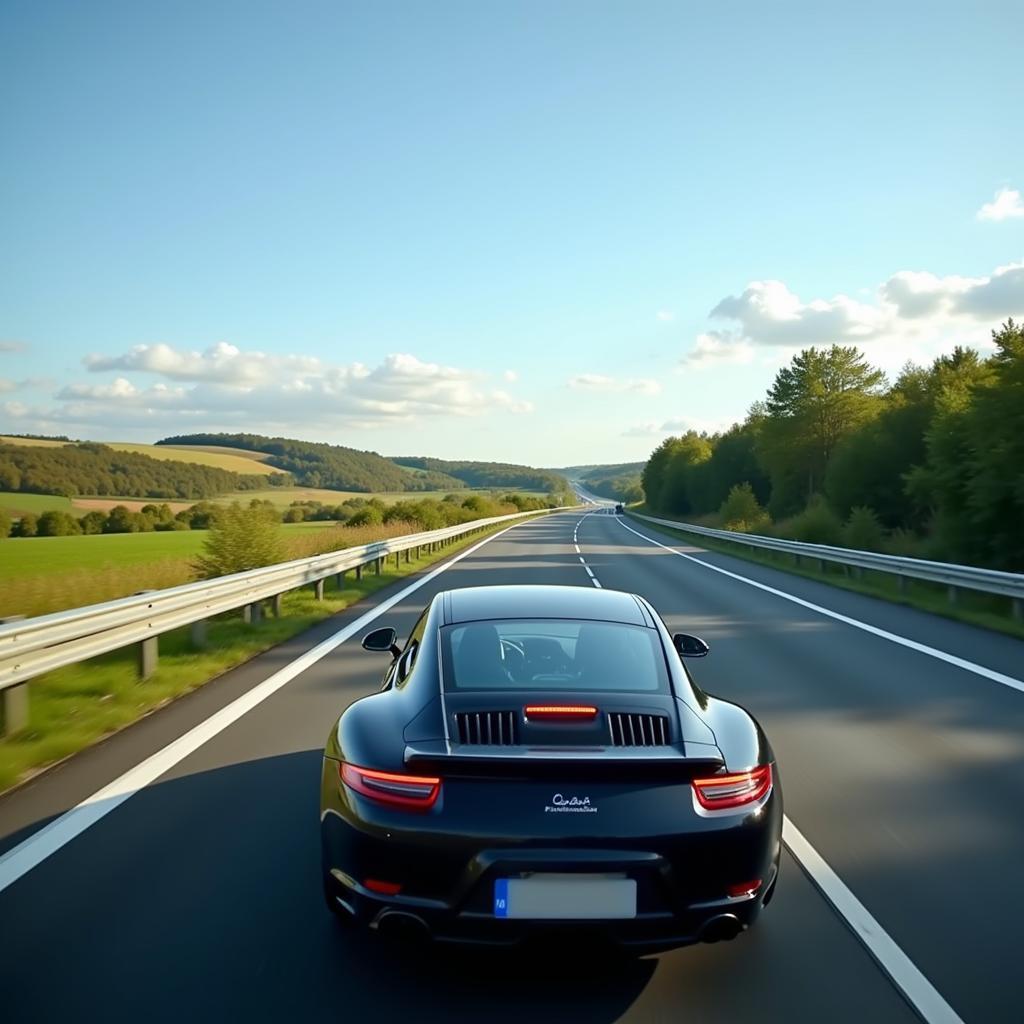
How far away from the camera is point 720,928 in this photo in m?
3.48

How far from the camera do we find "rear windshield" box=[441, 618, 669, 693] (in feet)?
14.0

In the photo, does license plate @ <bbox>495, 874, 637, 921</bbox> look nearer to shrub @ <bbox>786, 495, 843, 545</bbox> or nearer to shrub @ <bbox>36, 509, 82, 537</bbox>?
shrub @ <bbox>786, 495, 843, 545</bbox>

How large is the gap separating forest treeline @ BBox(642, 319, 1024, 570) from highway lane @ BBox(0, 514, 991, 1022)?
20596mm

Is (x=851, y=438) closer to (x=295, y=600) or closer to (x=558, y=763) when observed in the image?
(x=295, y=600)

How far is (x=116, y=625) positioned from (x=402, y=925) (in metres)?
6.13

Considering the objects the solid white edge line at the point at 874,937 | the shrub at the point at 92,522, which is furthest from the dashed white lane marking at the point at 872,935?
the shrub at the point at 92,522

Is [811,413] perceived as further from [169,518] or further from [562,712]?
[562,712]

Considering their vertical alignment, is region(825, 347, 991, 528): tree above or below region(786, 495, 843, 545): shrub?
above

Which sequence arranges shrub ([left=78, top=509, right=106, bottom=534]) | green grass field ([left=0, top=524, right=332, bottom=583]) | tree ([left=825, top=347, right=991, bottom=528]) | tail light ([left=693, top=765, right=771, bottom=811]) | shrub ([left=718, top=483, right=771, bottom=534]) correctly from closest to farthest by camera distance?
tail light ([left=693, top=765, right=771, bottom=811])
green grass field ([left=0, top=524, right=332, bottom=583])
tree ([left=825, top=347, right=991, bottom=528])
shrub ([left=78, top=509, right=106, bottom=534])
shrub ([left=718, top=483, right=771, bottom=534])

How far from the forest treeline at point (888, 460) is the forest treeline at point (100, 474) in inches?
1393

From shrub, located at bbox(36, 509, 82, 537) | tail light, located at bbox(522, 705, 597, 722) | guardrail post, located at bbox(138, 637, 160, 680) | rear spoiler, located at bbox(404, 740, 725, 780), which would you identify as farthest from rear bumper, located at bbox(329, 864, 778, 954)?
shrub, located at bbox(36, 509, 82, 537)

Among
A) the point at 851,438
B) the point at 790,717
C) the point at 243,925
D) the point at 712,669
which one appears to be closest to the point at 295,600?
the point at 712,669

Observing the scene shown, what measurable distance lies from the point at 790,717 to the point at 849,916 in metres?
4.07

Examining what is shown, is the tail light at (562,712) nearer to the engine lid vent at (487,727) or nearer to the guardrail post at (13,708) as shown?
the engine lid vent at (487,727)
